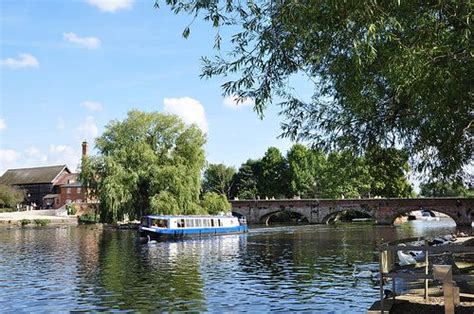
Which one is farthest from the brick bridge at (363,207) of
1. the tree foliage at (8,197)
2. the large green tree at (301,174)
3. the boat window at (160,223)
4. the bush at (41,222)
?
the tree foliage at (8,197)

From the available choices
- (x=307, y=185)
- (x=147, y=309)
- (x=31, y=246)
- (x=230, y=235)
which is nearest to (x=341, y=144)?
(x=147, y=309)

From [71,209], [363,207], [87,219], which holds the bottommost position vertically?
[87,219]

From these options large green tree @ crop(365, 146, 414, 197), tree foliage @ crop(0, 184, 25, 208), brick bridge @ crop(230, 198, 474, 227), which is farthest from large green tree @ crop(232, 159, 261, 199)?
large green tree @ crop(365, 146, 414, 197)

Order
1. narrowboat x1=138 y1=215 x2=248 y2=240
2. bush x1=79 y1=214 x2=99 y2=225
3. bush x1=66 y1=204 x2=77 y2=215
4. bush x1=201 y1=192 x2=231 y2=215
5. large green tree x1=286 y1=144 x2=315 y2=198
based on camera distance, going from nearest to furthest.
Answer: narrowboat x1=138 y1=215 x2=248 y2=240 < bush x1=201 y1=192 x2=231 y2=215 < bush x1=79 y1=214 x2=99 y2=225 < bush x1=66 y1=204 x2=77 y2=215 < large green tree x1=286 y1=144 x2=315 y2=198

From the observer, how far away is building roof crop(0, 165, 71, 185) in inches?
4443

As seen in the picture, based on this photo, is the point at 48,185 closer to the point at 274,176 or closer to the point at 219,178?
the point at 219,178

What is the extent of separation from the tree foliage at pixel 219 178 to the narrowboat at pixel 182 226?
5254 centimetres

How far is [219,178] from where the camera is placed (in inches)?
4232

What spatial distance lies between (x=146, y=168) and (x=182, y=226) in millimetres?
9148

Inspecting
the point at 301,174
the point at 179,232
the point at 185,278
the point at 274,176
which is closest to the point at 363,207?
the point at 301,174

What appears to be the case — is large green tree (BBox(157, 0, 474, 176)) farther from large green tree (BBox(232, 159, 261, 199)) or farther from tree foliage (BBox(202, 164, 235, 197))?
tree foliage (BBox(202, 164, 235, 197))

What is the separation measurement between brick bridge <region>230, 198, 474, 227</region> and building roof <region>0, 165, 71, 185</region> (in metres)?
46.6

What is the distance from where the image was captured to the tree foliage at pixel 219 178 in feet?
351

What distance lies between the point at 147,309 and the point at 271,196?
82758 millimetres
